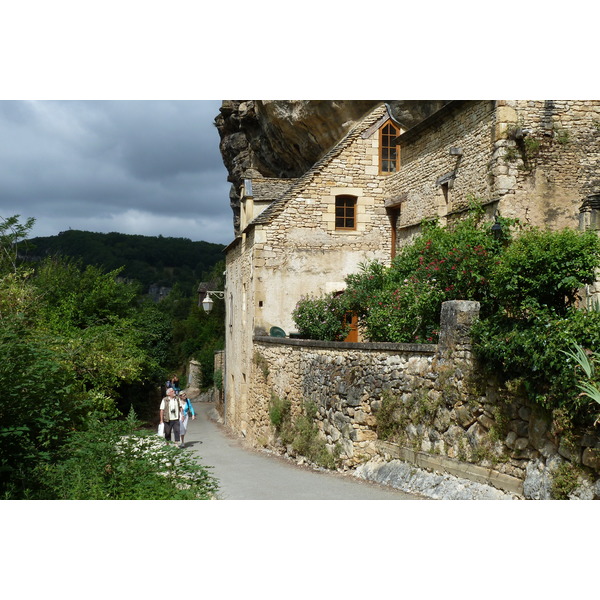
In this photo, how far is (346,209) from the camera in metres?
16.7

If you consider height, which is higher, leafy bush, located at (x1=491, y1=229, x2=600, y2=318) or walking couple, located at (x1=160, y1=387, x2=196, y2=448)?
leafy bush, located at (x1=491, y1=229, x2=600, y2=318)

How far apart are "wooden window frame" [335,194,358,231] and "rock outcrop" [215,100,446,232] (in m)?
2.55

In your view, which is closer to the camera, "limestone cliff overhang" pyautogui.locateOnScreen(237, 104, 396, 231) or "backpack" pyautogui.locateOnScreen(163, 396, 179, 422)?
"backpack" pyautogui.locateOnScreen(163, 396, 179, 422)

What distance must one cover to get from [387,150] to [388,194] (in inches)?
51.9

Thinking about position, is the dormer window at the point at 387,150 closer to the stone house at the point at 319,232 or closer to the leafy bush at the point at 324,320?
the stone house at the point at 319,232

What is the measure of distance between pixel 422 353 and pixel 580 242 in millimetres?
2714

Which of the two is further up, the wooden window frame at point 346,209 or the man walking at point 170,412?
the wooden window frame at point 346,209

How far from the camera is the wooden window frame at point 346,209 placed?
54.4 feet

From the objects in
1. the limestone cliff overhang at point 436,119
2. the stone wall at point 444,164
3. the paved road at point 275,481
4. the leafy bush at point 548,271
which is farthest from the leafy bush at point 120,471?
the limestone cliff overhang at point 436,119

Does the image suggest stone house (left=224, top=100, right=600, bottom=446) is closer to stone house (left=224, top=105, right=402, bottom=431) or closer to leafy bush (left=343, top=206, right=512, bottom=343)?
stone house (left=224, top=105, right=402, bottom=431)

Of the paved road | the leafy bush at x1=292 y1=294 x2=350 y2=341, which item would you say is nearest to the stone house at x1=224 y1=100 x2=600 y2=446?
the leafy bush at x1=292 y1=294 x2=350 y2=341

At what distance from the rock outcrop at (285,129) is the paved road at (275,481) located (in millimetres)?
9617

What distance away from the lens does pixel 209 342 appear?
110 ft

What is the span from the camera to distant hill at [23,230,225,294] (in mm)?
49469
